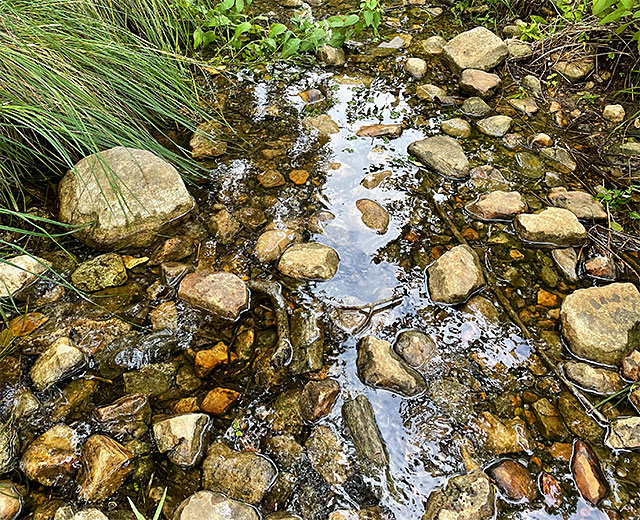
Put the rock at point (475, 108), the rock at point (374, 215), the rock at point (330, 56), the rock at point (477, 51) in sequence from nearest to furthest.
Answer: the rock at point (374, 215) < the rock at point (475, 108) < the rock at point (477, 51) < the rock at point (330, 56)

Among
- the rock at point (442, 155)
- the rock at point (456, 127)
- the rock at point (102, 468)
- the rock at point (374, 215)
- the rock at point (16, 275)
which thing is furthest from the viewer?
the rock at point (456, 127)

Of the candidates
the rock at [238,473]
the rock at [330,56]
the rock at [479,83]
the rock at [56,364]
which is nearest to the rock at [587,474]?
the rock at [238,473]

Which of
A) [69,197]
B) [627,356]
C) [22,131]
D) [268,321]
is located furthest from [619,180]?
[22,131]

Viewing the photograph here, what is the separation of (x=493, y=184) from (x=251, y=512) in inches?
77.6

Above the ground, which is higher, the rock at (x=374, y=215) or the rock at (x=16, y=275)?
the rock at (x=16, y=275)

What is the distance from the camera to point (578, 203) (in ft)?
7.68

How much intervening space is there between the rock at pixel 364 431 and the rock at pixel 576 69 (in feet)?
9.17

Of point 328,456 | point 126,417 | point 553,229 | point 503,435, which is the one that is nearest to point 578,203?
point 553,229

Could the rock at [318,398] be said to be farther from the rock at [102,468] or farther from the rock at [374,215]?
the rock at [374,215]

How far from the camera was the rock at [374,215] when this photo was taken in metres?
2.26

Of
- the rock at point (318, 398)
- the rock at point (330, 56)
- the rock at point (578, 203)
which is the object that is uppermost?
the rock at point (330, 56)

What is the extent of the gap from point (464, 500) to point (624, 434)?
608mm

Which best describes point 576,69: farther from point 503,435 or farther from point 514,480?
point 514,480

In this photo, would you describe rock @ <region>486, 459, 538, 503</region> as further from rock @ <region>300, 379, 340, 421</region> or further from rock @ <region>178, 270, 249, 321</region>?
rock @ <region>178, 270, 249, 321</region>
